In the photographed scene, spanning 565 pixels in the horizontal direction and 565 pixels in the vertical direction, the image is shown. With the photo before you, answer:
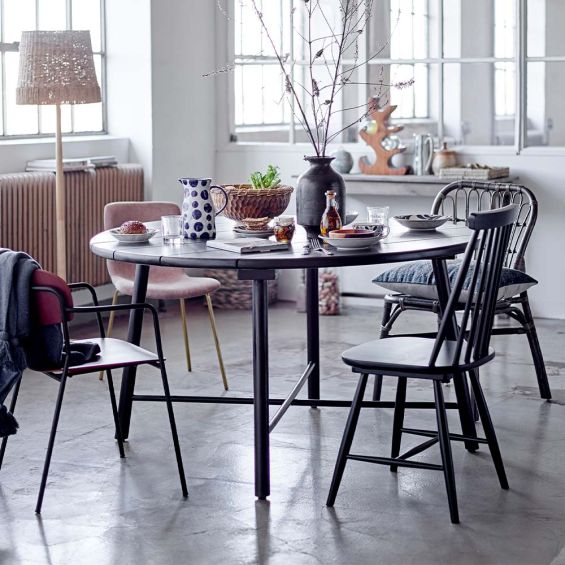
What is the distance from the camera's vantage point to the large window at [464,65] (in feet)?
22.0

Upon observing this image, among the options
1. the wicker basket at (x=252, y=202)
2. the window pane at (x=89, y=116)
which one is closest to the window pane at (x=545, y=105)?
the window pane at (x=89, y=116)

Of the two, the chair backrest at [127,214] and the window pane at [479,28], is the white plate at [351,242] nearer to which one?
the chair backrest at [127,214]

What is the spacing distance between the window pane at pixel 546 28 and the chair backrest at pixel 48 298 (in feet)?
13.3

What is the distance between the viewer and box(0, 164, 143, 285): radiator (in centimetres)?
615

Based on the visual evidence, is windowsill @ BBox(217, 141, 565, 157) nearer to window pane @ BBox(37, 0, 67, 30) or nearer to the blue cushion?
window pane @ BBox(37, 0, 67, 30)

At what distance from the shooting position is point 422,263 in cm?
482

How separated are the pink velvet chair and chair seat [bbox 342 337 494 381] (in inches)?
58.6

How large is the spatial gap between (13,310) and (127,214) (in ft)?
6.12

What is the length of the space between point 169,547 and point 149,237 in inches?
46.9

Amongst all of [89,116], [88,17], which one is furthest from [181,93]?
[88,17]

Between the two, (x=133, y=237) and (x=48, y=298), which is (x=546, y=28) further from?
(x=48, y=298)

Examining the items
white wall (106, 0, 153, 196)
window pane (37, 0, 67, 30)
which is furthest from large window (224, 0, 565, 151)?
window pane (37, 0, 67, 30)

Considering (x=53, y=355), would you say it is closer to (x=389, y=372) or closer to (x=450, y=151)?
(x=389, y=372)

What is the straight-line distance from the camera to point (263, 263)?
11.7ft
